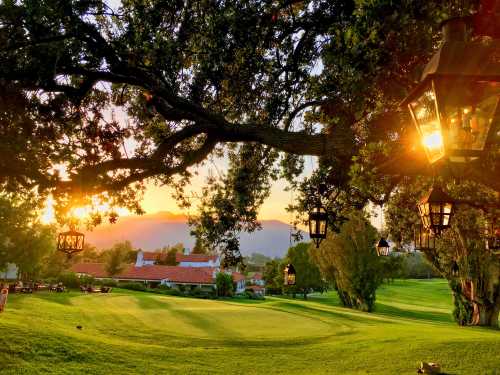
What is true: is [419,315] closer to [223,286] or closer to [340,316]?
A: [340,316]

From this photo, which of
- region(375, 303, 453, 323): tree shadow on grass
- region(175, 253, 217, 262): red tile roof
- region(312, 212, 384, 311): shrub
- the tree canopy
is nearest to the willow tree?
the tree canopy

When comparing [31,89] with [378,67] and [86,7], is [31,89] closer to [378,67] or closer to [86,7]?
[86,7]

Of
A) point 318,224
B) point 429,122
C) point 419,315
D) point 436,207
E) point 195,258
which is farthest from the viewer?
point 195,258

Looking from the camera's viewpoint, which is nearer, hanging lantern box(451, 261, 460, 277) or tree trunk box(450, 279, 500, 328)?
hanging lantern box(451, 261, 460, 277)

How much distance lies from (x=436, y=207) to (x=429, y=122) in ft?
19.8

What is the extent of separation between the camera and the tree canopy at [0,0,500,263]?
23.5 ft

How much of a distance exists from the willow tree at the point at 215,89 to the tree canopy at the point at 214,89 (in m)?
0.03

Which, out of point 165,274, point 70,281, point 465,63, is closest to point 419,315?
point 70,281

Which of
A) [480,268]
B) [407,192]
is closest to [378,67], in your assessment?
[407,192]

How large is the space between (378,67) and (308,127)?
5.75 metres

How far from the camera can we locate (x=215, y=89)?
37.9 ft

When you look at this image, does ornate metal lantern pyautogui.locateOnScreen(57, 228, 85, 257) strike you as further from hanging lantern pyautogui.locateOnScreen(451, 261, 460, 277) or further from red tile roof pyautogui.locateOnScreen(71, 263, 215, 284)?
red tile roof pyautogui.locateOnScreen(71, 263, 215, 284)

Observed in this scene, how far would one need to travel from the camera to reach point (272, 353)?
58.2 ft

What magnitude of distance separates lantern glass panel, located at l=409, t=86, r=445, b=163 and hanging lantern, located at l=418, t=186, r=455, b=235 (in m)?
5.72
